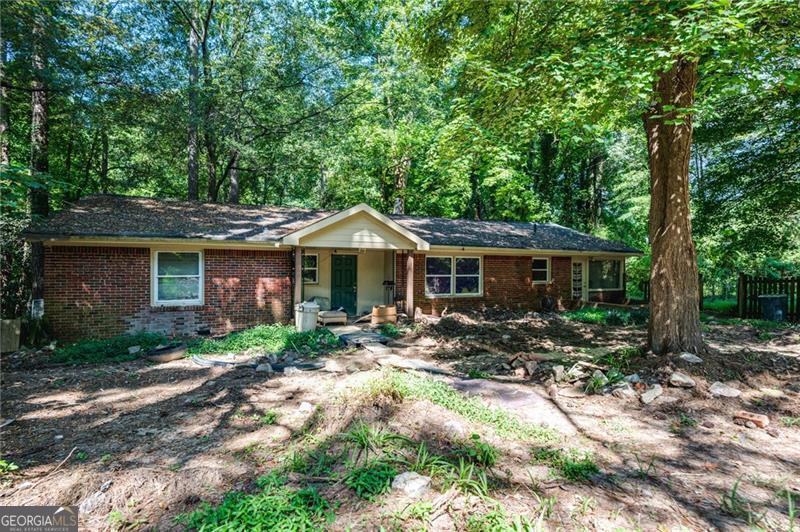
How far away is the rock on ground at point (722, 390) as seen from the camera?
19.3 ft

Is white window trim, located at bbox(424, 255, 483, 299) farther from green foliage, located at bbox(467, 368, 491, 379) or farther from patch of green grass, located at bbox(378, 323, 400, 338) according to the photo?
green foliage, located at bbox(467, 368, 491, 379)

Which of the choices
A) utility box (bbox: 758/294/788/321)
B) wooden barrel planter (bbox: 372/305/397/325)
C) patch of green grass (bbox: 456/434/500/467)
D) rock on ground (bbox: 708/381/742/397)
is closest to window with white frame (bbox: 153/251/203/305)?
wooden barrel planter (bbox: 372/305/397/325)

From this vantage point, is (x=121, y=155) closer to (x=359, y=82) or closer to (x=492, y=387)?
(x=359, y=82)

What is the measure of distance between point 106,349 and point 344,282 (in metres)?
6.61

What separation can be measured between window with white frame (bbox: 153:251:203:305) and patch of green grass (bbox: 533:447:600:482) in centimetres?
925

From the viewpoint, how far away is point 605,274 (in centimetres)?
1769

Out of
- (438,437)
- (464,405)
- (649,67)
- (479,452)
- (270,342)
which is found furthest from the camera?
(270,342)

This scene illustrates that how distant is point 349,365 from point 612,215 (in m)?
24.2

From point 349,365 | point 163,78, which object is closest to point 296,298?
point 349,365

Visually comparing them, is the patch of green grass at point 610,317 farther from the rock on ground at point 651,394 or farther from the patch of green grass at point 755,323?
the rock on ground at point 651,394

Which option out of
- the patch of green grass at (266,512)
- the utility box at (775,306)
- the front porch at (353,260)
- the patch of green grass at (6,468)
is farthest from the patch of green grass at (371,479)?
the utility box at (775,306)

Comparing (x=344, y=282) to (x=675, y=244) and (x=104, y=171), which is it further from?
(x=104, y=171)

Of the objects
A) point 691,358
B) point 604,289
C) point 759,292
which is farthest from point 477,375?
point 759,292

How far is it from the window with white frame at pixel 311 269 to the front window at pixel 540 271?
859 centimetres
